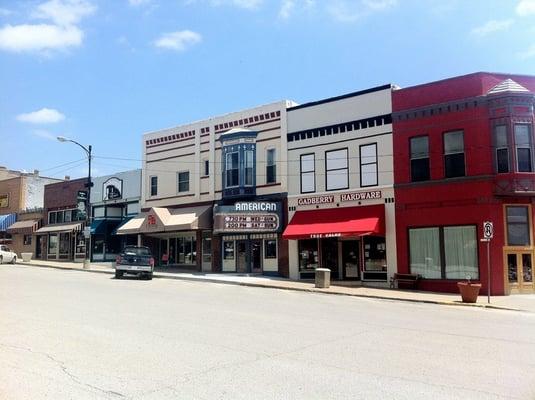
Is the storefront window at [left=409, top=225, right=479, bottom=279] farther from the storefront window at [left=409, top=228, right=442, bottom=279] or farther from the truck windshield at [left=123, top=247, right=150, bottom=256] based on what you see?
the truck windshield at [left=123, top=247, right=150, bottom=256]

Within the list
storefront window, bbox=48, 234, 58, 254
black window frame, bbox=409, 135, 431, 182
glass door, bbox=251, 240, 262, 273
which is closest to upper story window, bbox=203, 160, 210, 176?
glass door, bbox=251, 240, 262, 273

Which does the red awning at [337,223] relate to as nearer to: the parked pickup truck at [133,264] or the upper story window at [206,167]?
the parked pickup truck at [133,264]

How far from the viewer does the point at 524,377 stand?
7.77m

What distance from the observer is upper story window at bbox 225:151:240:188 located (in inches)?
1213

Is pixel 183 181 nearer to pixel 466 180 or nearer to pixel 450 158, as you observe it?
pixel 450 158

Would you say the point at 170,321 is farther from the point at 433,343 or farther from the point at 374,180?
the point at 374,180

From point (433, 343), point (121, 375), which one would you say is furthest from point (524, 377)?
point (121, 375)

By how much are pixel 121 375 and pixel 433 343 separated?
6.01m

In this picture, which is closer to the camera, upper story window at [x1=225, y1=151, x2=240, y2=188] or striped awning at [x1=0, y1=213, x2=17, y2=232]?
upper story window at [x1=225, y1=151, x2=240, y2=188]

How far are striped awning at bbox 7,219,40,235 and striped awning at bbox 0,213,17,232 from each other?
125cm

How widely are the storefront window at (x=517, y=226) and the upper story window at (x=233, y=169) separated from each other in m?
14.6

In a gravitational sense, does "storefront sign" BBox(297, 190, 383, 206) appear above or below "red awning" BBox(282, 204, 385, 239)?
above

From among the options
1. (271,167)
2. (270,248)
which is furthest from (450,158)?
(270,248)

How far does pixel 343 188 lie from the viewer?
88.2 ft
